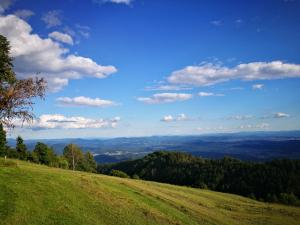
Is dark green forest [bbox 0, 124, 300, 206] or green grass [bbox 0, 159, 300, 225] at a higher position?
green grass [bbox 0, 159, 300, 225]

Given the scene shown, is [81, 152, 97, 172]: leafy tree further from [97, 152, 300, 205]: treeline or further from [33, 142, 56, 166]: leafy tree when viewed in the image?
[33, 142, 56, 166]: leafy tree

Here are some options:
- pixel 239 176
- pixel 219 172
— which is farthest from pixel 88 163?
pixel 239 176

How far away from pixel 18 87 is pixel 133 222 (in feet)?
56.9

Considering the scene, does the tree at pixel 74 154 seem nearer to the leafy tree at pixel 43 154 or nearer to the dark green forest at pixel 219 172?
the dark green forest at pixel 219 172

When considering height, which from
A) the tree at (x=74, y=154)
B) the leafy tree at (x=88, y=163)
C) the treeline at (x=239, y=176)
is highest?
the tree at (x=74, y=154)

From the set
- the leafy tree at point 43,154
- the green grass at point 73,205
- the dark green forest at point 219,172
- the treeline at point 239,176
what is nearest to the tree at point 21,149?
the dark green forest at point 219,172

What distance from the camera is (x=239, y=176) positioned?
490 ft

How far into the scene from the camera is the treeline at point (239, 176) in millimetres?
→ 129500

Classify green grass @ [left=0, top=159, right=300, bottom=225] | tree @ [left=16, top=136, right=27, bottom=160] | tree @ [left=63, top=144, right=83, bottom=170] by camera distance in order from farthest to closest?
tree @ [left=63, top=144, right=83, bottom=170]
tree @ [left=16, top=136, right=27, bottom=160]
green grass @ [left=0, top=159, right=300, bottom=225]

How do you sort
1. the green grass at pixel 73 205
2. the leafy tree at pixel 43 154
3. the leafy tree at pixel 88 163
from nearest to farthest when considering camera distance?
the green grass at pixel 73 205 < the leafy tree at pixel 43 154 < the leafy tree at pixel 88 163

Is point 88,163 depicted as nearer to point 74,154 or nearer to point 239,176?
Result: point 74,154

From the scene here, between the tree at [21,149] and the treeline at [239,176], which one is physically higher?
the tree at [21,149]

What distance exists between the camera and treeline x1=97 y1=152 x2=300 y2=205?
129500 millimetres

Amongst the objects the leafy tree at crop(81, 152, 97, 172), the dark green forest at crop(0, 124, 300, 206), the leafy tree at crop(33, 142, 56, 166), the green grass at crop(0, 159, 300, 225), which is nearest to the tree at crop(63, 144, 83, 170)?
the dark green forest at crop(0, 124, 300, 206)
